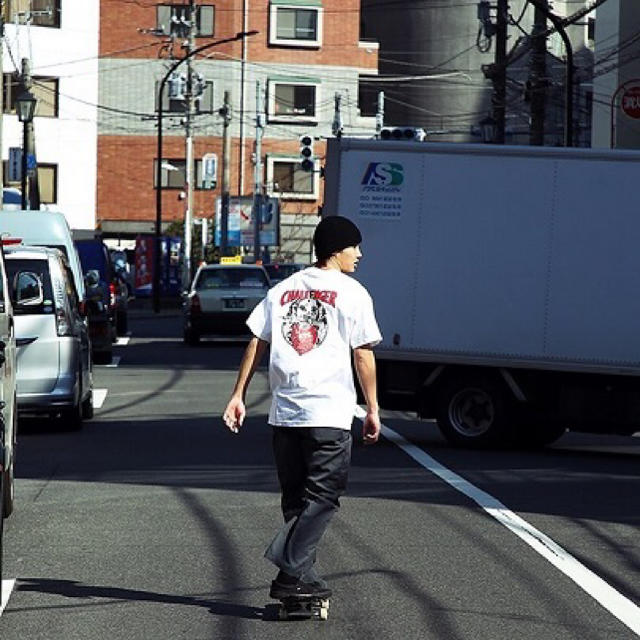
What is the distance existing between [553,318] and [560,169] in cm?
140

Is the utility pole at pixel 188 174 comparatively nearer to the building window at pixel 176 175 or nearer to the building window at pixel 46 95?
the building window at pixel 46 95

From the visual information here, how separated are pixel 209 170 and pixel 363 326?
64677 mm

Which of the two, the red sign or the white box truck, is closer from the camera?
the white box truck

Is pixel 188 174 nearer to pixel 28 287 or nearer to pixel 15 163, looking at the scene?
pixel 15 163

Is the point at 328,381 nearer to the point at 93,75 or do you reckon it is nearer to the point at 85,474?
the point at 85,474

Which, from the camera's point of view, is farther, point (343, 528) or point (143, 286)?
point (143, 286)

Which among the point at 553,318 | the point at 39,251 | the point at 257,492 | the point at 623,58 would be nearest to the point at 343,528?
the point at 257,492

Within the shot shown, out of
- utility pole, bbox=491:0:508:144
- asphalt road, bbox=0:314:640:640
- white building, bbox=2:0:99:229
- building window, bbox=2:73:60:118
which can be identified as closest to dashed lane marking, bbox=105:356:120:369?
utility pole, bbox=491:0:508:144

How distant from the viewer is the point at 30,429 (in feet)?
64.5

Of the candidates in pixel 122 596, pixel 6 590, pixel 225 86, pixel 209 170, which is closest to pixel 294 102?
pixel 225 86

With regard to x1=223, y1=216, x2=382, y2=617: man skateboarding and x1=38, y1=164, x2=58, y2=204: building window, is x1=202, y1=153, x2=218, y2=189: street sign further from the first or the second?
x1=223, y1=216, x2=382, y2=617: man skateboarding

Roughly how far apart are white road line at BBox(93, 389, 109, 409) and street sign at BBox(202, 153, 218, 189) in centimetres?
4766

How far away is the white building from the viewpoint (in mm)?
74062

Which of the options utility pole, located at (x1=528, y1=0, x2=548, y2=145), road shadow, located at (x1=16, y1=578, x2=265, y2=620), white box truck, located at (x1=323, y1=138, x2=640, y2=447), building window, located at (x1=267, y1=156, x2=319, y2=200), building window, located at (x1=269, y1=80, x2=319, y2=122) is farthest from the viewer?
building window, located at (x1=267, y1=156, x2=319, y2=200)
